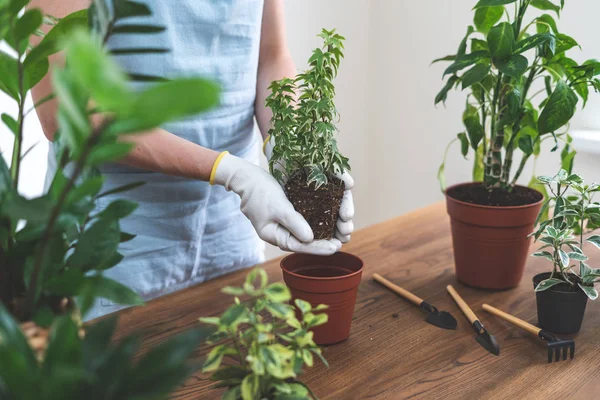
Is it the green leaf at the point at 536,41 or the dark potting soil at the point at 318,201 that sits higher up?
the green leaf at the point at 536,41

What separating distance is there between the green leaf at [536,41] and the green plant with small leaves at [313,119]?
0.38 metres

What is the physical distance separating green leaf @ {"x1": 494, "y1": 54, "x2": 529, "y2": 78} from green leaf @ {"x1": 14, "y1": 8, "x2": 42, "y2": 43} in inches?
32.8

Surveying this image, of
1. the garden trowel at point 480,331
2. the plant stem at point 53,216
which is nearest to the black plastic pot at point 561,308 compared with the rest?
the garden trowel at point 480,331

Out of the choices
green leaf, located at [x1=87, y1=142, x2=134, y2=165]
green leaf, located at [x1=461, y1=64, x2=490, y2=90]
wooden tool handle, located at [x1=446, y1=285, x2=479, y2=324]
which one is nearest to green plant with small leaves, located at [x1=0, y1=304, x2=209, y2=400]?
green leaf, located at [x1=87, y1=142, x2=134, y2=165]

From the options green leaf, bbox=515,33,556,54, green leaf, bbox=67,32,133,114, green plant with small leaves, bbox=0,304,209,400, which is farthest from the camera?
green leaf, bbox=515,33,556,54

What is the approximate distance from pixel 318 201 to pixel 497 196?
1.47ft

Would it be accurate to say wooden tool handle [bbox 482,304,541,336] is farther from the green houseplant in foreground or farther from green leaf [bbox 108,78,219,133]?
green leaf [bbox 108,78,219,133]

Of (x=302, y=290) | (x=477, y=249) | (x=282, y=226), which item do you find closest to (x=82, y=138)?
(x=302, y=290)

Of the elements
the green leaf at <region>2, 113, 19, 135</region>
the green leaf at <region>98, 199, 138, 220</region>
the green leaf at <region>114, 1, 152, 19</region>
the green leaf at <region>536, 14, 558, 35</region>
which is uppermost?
the green leaf at <region>114, 1, 152, 19</region>

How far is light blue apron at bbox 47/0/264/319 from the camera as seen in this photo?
130cm

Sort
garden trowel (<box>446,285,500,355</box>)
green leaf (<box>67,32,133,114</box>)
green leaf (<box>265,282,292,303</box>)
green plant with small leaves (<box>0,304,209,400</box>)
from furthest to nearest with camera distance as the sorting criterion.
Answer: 1. garden trowel (<box>446,285,500,355</box>)
2. green leaf (<box>265,282,292,303</box>)
3. green plant with small leaves (<box>0,304,209,400</box>)
4. green leaf (<box>67,32,133,114</box>)

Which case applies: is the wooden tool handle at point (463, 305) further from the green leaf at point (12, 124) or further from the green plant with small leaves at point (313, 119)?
the green leaf at point (12, 124)

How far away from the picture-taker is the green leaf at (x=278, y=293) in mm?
589

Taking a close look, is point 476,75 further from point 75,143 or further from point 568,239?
point 75,143
